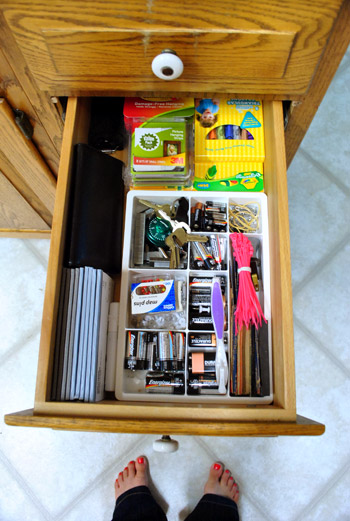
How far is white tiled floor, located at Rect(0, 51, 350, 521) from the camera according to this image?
118 cm

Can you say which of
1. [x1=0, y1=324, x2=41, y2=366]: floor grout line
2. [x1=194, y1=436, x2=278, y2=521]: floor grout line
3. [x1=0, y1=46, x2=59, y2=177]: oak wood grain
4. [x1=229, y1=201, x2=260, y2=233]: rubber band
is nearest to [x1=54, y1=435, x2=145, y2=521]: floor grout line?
[x1=194, y1=436, x2=278, y2=521]: floor grout line

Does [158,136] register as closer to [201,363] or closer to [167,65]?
[167,65]

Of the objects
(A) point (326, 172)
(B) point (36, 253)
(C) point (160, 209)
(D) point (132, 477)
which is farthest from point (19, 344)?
(A) point (326, 172)

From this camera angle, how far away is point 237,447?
122 cm

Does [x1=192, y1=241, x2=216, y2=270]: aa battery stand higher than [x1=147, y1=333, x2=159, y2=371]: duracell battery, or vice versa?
[x1=192, y1=241, x2=216, y2=270]: aa battery

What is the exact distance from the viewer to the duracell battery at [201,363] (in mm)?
758

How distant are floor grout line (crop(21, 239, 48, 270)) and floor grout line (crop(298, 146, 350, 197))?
3.29 feet

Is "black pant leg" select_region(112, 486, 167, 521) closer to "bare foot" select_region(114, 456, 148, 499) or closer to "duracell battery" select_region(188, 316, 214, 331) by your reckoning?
"bare foot" select_region(114, 456, 148, 499)

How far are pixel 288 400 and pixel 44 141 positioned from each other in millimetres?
724

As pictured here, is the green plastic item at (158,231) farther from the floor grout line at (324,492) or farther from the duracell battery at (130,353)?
the floor grout line at (324,492)

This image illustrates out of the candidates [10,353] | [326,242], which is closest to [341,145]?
[326,242]

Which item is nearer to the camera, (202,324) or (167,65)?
(167,65)

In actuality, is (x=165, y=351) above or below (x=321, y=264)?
below

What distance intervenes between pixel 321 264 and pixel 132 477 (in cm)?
91
